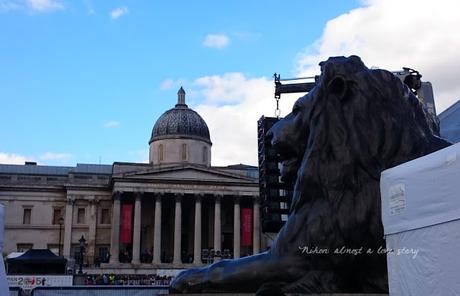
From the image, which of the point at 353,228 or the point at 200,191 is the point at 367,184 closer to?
the point at 353,228

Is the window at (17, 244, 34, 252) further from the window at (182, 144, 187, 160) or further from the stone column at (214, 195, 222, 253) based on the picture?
the stone column at (214, 195, 222, 253)

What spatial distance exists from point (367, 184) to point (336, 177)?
0.26m

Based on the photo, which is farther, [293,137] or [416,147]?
[293,137]

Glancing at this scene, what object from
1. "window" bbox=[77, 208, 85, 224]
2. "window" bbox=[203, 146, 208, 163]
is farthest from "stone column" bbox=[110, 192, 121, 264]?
"window" bbox=[203, 146, 208, 163]

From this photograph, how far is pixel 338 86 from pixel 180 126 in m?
55.7

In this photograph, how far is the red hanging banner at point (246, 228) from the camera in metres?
55.5

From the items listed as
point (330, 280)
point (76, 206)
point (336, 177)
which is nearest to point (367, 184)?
point (336, 177)

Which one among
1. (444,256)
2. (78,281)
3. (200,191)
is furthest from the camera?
(200,191)

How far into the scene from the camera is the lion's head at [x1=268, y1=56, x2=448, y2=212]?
5133mm

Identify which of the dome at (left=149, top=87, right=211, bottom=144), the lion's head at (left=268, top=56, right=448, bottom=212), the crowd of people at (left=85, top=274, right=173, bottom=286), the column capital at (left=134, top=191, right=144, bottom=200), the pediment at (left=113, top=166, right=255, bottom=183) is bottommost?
the crowd of people at (left=85, top=274, right=173, bottom=286)

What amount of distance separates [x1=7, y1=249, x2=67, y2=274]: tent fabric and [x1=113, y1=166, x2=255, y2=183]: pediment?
23.7m

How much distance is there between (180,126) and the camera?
60.8m

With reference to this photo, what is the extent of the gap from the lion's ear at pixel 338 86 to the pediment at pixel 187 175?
49.9 m

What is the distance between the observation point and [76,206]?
187ft
